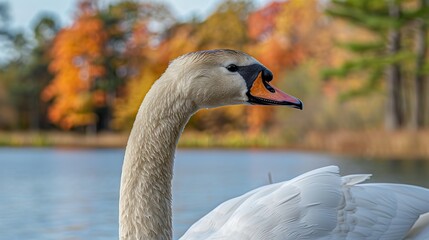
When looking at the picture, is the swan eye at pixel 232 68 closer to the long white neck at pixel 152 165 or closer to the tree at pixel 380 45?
the long white neck at pixel 152 165

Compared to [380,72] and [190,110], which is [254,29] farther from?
[190,110]

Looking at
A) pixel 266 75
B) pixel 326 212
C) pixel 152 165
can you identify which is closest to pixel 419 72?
pixel 326 212

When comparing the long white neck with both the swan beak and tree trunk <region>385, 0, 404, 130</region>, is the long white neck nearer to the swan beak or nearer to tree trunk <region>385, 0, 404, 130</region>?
the swan beak

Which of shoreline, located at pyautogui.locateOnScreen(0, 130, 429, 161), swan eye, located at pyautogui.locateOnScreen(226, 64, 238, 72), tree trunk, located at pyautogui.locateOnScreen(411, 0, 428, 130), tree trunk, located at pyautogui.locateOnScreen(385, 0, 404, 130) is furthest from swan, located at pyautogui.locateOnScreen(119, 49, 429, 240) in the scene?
tree trunk, located at pyautogui.locateOnScreen(385, 0, 404, 130)

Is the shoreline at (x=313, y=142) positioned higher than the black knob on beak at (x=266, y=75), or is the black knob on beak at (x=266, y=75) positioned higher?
the black knob on beak at (x=266, y=75)

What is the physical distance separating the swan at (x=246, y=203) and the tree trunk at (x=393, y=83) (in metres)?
21.6

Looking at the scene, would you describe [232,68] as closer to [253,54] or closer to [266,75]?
[266,75]

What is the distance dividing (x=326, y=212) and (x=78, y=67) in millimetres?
31788

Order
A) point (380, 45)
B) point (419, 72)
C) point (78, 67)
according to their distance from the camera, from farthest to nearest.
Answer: point (78, 67), point (380, 45), point (419, 72)

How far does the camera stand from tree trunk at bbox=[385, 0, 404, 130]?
24.5 meters

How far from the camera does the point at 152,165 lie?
280cm

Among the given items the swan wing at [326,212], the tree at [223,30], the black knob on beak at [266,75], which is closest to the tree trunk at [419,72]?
the tree at [223,30]

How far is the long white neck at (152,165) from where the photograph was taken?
2746 mm

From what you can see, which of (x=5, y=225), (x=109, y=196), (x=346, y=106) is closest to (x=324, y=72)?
(x=346, y=106)
